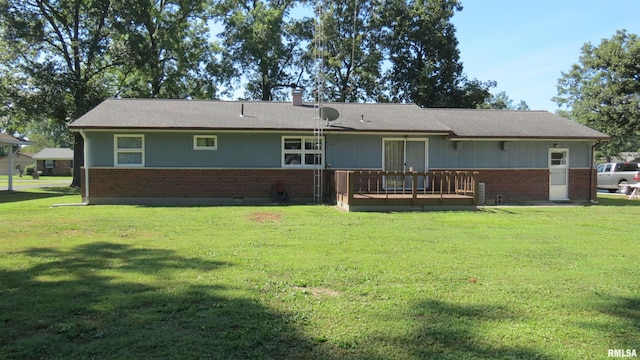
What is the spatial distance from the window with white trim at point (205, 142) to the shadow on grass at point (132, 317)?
9.91 metres

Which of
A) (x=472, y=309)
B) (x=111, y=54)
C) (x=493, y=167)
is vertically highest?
(x=111, y=54)

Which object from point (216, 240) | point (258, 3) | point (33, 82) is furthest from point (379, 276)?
point (258, 3)

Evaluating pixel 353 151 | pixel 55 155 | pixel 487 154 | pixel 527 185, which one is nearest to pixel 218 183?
pixel 353 151

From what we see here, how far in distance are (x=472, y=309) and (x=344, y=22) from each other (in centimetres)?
3373

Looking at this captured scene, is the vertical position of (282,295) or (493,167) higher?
(493,167)

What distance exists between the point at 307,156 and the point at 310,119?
62.1 inches

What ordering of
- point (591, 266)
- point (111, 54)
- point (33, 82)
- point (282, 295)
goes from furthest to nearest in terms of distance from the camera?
point (111, 54)
point (33, 82)
point (591, 266)
point (282, 295)

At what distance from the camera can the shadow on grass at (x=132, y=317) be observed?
3289mm

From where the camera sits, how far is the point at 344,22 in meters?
34.8

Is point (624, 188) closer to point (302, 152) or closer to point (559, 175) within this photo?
point (559, 175)

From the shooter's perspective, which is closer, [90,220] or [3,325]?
[3,325]

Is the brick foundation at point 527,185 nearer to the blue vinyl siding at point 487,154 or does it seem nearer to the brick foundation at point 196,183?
the blue vinyl siding at point 487,154

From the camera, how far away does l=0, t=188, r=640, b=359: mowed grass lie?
11.2ft

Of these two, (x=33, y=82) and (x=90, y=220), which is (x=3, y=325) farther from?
(x=33, y=82)
